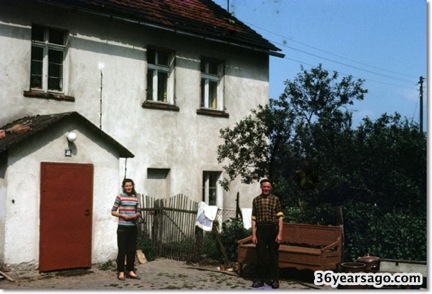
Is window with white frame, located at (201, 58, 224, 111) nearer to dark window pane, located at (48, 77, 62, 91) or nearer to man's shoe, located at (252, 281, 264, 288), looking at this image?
dark window pane, located at (48, 77, 62, 91)

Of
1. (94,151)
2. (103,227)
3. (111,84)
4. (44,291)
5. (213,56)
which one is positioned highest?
(213,56)

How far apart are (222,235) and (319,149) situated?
116 inches

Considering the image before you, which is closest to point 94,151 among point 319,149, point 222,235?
point 222,235

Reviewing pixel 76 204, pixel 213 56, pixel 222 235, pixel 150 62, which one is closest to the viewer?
pixel 76 204

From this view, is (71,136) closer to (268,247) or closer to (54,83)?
(54,83)

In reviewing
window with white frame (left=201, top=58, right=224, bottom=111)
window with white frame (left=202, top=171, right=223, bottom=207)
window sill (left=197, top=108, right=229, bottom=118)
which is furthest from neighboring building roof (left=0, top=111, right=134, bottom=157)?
window with white frame (left=201, top=58, right=224, bottom=111)

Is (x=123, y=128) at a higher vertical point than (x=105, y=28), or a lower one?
Result: lower

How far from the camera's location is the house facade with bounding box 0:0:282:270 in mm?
12164

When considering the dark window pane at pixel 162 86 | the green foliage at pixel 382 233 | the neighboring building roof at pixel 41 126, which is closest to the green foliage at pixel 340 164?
the green foliage at pixel 382 233

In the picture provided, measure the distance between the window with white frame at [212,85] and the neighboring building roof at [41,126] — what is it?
4.83 m

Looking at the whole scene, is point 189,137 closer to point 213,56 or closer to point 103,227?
point 213,56

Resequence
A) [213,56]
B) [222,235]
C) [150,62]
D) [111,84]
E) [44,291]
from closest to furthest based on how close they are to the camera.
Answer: [44,291], [222,235], [111,84], [150,62], [213,56]

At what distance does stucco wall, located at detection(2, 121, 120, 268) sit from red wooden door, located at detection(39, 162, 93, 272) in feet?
0.40

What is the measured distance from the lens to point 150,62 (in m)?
14.9
